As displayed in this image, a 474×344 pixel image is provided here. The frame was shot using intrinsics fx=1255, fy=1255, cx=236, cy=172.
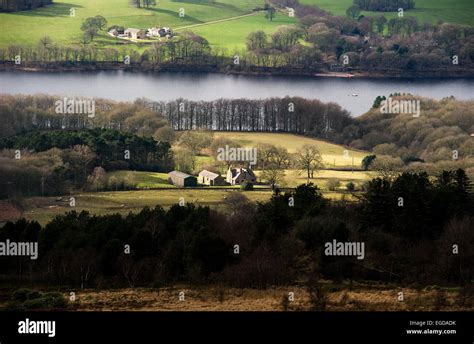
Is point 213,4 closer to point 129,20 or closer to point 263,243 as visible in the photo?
point 129,20

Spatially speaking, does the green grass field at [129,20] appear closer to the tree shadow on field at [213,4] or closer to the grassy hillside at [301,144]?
the tree shadow on field at [213,4]

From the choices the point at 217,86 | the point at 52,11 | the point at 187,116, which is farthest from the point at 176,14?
the point at 187,116

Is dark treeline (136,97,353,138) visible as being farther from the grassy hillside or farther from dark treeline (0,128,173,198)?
dark treeline (0,128,173,198)

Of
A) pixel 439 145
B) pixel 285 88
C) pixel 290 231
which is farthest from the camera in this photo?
pixel 285 88

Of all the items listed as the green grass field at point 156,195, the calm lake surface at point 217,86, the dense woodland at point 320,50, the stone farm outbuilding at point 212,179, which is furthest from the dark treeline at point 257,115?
the stone farm outbuilding at point 212,179

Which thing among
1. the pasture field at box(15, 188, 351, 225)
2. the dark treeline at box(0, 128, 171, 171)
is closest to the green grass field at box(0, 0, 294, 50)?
the dark treeline at box(0, 128, 171, 171)

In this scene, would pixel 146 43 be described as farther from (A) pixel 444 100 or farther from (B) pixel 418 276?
(B) pixel 418 276
